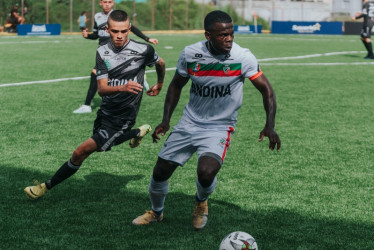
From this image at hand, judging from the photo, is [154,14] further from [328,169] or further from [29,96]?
[328,169]

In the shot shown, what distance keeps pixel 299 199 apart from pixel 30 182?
3.10 metres

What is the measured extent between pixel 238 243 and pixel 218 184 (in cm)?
229

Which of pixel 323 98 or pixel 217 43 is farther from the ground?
pixel 217 43

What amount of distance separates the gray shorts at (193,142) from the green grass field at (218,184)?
0.69 metres

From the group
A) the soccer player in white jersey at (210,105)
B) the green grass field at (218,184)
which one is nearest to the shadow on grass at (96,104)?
the green grass field at (218,184)

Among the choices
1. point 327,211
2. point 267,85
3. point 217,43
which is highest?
point 217,43

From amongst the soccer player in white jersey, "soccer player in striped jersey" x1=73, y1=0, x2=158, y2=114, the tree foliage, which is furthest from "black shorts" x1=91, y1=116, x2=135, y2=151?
the tree foliage

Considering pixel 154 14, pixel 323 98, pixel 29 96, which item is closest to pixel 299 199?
pixel 323 98

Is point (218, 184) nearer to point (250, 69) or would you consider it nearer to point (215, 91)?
point (215, 91)

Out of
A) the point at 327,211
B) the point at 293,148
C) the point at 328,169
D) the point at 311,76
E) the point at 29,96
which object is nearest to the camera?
the point at 327,211

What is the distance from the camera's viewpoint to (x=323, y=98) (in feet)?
44.1

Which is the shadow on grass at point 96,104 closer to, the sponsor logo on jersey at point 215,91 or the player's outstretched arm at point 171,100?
the player's outstretched arm at point 171,100

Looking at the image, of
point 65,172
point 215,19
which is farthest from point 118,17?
point 65,172

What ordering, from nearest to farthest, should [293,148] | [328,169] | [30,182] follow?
[30,182]
[328,169]
[293,148]
